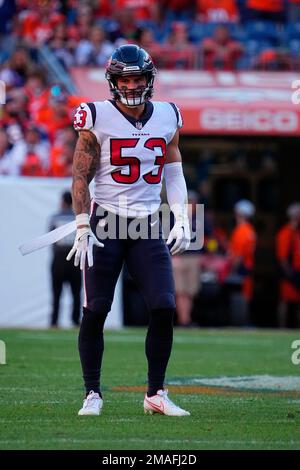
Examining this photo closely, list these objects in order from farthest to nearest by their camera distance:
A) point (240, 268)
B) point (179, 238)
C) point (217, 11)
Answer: point (217, 11) → point (240, 268) → point (179, 238)

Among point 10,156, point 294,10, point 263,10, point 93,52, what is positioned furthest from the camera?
point 294,10

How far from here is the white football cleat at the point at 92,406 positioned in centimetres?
590

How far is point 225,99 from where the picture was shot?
14805 millimetres

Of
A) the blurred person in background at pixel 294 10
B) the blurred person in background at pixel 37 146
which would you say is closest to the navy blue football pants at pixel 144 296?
the blurred person in background at pixel 37 146

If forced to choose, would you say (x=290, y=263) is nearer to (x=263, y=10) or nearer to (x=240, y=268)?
(x=240, y=268)

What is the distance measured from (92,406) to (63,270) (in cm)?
717

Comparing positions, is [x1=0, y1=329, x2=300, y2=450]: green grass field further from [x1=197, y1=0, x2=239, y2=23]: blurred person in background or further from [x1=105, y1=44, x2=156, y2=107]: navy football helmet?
[x1=197, y1=0, x2=239, y2=23]: blurred person in background

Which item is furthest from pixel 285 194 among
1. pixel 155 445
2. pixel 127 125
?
pixel 155 445

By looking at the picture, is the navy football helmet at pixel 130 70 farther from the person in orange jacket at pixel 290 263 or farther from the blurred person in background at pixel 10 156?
the person in orange jacket at pixel 290 263

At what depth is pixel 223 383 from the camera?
7.75m

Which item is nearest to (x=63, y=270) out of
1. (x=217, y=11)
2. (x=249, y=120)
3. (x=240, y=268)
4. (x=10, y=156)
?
(x=10, y=156)

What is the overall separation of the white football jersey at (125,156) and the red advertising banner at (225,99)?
8.23 metres

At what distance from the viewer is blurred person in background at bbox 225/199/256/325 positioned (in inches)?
573

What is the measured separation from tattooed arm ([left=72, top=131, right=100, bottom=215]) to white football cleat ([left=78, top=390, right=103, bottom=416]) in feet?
3.17
